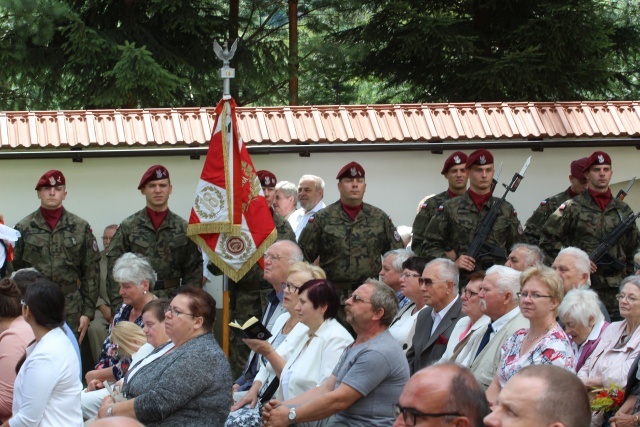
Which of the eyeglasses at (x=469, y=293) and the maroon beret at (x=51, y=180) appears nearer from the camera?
the eyeglasses at (x=469, y=293)

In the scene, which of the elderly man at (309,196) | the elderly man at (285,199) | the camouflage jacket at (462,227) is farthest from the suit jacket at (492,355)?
the elderly man at (285,199)

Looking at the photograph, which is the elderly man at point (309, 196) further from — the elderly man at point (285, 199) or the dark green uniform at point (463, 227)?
the dark green uniform at point (463, 227)

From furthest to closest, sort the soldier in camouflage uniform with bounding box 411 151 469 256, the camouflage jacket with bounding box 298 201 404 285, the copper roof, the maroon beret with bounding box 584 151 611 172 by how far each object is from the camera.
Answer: the copper roof → the soldier in camouflage uniform with bounding box 411 151 469 256 → the camouflage jacket with bounding box 298 201 404 285 → the maroon beret with bounding box 584 151 611 172

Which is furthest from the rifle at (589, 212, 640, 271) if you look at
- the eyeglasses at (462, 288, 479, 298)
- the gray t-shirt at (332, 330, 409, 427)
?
the gray t-shirt at (332, 330, 409, 427)

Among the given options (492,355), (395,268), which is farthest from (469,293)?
(395,268)

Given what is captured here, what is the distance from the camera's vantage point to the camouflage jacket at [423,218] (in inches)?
353

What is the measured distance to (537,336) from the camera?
5594mm

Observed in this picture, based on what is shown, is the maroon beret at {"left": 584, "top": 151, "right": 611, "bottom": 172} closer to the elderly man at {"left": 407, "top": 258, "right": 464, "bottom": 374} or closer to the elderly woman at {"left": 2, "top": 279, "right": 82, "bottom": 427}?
the elderly man at {"left": 407, "top": 258, "right": 464, "bottom": 374}

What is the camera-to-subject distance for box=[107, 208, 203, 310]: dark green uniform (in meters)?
9.09

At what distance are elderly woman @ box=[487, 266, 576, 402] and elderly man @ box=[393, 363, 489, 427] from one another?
6.49 feet

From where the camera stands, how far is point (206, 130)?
1032 cm

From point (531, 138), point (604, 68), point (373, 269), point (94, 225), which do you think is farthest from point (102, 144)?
point (604, 68)

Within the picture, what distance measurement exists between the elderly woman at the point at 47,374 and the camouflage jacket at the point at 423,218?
12.4 ft

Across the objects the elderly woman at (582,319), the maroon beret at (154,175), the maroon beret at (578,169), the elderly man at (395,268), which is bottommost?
the elderly woman at (582,319)
